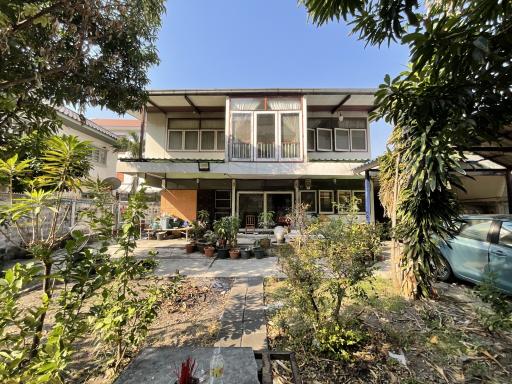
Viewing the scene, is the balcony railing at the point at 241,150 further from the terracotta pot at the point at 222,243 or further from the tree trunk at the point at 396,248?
the tree trunk at the point at 396,248

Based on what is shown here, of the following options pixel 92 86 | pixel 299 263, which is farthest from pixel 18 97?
pixel 299 263

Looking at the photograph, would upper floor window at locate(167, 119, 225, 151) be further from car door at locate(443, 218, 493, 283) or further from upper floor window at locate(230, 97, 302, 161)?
car door at locate(443, 218, 493, 283)

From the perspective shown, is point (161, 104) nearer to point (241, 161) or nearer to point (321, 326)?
point (241, 161)

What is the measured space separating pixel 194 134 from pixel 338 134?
7765 millimetres

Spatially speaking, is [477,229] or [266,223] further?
[266,223]

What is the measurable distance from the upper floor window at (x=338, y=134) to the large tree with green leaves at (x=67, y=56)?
9.73m

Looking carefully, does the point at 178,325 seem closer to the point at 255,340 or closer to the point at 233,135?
the point at 255,340

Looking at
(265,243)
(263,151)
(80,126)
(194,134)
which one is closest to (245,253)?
(265,243)

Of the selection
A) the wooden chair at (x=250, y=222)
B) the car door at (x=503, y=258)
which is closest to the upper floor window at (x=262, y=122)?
the wooden chair at (x=250, y=222)

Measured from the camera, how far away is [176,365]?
1.87m

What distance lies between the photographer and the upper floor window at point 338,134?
44.6 feet

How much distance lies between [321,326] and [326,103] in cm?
1180

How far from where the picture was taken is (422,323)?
145 inches

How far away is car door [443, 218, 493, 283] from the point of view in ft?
15.4
